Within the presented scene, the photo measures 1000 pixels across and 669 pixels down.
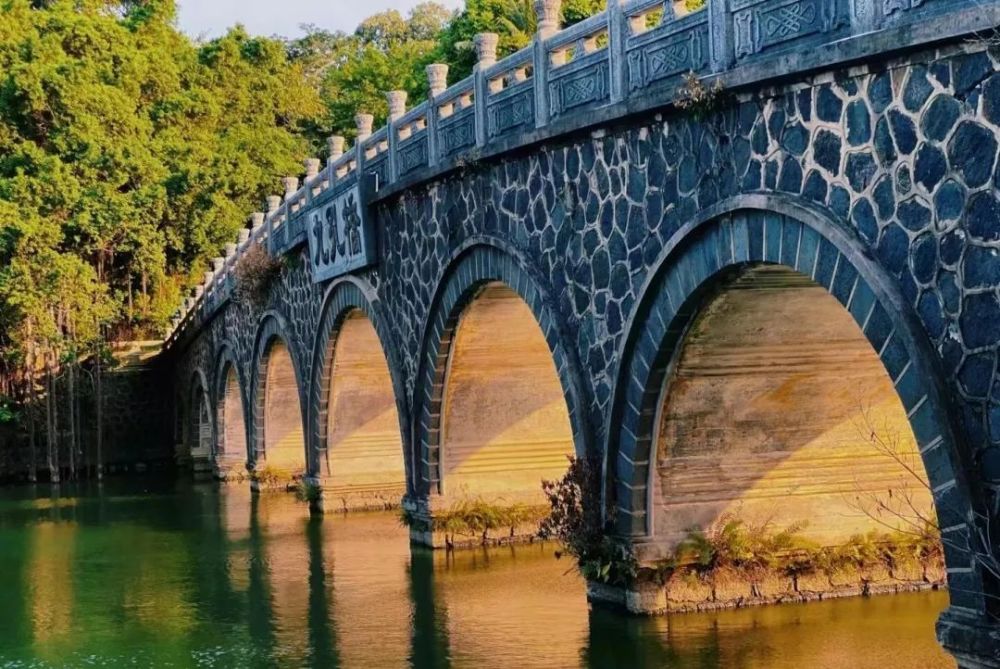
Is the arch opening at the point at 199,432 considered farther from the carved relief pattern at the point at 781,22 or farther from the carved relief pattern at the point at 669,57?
the carved relief pattern at the point at 781,22

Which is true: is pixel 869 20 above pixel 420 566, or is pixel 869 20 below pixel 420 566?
above

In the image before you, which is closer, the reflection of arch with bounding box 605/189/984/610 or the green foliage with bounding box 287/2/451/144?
the reflection of arch with bounding box 605/189/984/610

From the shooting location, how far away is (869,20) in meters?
6.66

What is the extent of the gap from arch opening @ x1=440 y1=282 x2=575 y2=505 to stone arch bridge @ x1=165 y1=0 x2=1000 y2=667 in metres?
0.02

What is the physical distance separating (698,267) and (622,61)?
1587 millimetres

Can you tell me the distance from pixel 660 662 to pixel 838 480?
7.21ft

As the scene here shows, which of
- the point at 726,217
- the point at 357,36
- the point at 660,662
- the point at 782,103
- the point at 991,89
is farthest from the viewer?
the point at 357,36

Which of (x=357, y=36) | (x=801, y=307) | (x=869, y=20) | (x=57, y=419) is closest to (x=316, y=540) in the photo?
(x=801, y=307)

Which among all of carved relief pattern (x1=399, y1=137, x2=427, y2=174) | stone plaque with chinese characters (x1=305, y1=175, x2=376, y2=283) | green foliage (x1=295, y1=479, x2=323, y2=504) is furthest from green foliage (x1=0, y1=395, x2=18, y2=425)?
carved relief pattern (x1=399, y1=137, x2=427, y2=174)

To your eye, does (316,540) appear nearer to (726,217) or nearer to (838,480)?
(838,480)

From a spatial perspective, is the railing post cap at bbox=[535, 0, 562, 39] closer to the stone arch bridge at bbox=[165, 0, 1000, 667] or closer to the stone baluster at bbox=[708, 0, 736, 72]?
the stone arch bridge at bbox=[165, 0, 1000, 667]

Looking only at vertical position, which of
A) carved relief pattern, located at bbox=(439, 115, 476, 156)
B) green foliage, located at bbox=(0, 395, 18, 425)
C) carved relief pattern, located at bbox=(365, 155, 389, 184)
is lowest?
green foliage, located at bbox=(0, 395, 18, 425)

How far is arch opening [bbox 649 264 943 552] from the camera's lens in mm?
9172

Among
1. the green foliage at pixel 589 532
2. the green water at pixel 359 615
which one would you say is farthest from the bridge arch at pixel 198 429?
the green foliage at pixel 589 532
